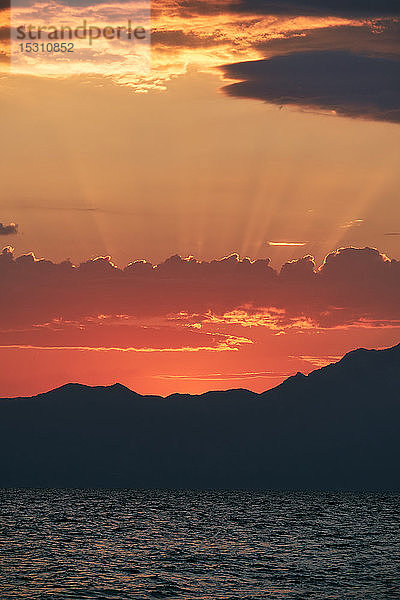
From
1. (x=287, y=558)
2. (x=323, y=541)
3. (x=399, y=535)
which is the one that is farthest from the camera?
(x=399, y=535)

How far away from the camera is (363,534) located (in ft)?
506

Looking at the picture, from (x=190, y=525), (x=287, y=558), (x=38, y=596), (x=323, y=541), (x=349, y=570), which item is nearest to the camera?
(x=38, y=596)

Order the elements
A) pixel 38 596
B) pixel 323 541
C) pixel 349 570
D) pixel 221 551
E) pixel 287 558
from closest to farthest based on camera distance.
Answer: pixel 38 596 → pixel 349 570 → pixel 287 558 → pixel 221 551 → pixel 323 541

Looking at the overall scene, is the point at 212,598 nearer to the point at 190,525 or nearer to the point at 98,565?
the point at 98,565

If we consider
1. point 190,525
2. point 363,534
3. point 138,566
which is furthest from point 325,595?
point 190,525

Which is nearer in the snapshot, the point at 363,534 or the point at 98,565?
the point at 98,565

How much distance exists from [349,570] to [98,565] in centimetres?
2745

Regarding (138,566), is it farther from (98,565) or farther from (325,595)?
(325,595)

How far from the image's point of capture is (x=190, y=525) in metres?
180

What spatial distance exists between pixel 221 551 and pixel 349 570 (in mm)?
25636

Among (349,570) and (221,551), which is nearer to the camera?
(349,570)

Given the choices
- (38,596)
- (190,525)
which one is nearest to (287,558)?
(38,596)

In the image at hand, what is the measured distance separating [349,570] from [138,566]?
22993 mm

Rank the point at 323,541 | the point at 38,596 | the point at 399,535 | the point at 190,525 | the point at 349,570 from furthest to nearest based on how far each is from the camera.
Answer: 1. the point at 190,525
2. the point at 399,535
3. the point at 323,541
4. the point at 349,570
5. the point at 38,596
